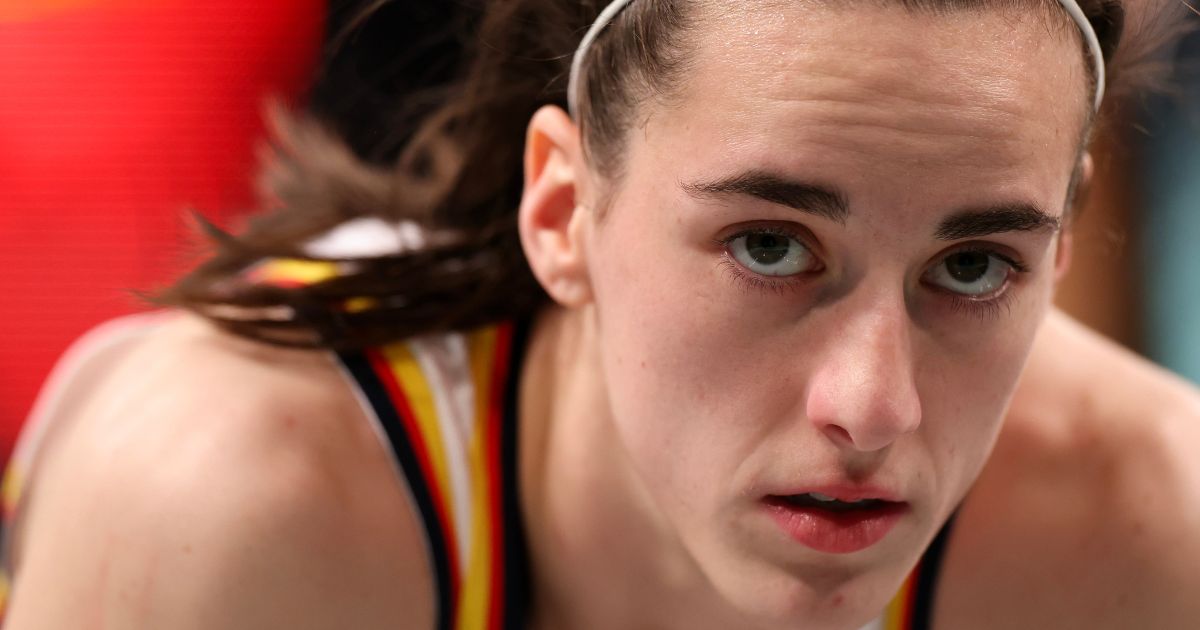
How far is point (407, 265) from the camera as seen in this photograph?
105 cm

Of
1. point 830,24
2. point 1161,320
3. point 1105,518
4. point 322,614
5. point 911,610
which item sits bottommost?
point 322,614

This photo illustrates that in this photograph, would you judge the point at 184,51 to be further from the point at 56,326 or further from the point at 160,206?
the point at 56,326

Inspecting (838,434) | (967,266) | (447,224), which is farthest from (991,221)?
(447,224)

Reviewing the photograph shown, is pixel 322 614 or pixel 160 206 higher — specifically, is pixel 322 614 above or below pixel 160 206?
below

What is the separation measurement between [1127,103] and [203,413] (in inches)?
28.5

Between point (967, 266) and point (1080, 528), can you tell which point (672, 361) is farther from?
point (1080, 528)

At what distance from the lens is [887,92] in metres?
0.72

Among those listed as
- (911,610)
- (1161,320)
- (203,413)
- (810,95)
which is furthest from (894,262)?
(1161,320)

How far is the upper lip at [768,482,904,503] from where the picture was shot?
756 mm

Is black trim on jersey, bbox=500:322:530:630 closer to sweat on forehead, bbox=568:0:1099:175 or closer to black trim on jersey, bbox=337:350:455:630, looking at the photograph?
black trim on jersey, bbox=337:350:455:630

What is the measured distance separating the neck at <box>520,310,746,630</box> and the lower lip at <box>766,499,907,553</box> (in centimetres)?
19

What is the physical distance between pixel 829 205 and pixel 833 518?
19 cm

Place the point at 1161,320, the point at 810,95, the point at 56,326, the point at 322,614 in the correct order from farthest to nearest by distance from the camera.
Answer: the point at 1161,320 → the point at 56,326 → the point at 322,614 → the point at 810,95

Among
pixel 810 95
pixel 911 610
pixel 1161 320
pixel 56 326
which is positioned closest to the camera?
pixel 810 95
